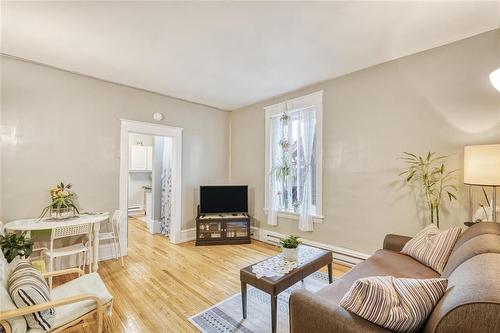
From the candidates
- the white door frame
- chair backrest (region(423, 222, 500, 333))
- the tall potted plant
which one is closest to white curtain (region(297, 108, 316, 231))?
the tall potted plant

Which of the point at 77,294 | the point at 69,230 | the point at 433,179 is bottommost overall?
the point at 77,294

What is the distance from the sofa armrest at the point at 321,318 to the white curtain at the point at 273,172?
281cm

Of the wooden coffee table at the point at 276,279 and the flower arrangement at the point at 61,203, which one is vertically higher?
the flower arrangement at the point at 61,203

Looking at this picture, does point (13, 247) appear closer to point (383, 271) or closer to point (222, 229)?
point (222, 229)

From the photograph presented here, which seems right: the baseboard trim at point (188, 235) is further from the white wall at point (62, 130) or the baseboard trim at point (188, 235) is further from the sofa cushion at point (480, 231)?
the sofa cushion at point (480, 231)

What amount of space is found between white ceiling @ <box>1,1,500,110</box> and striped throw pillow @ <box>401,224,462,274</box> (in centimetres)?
198

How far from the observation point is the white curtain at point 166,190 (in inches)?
194

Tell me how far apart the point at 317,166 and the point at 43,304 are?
338 cm

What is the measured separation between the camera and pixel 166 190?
513 centimetres

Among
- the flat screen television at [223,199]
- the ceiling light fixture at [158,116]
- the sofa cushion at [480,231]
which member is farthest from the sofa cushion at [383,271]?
the ceiling light fixture at [158,116]

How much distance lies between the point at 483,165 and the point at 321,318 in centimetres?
193

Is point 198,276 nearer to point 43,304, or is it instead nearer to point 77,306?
point 77,306

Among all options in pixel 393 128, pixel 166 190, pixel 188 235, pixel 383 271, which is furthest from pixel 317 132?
pixel 166 190

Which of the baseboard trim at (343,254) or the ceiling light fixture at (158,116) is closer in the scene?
the baseboard trim at (343,254)
